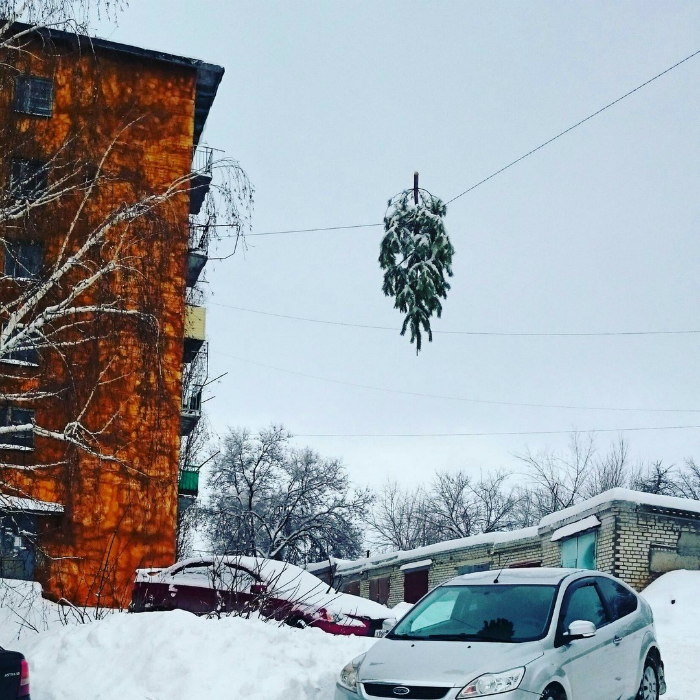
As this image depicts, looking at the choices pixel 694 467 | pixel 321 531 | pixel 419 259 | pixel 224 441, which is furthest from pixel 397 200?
pixel 694 467

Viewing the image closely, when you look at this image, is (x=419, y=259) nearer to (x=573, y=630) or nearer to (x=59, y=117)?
A: (x=573, y=630)

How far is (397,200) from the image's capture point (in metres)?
11.6

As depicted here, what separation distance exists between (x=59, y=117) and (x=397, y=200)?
44.1 feet

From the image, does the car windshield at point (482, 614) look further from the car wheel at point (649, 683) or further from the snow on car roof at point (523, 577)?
the car wheel at point (649, 683)

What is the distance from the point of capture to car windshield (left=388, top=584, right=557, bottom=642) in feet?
26.5

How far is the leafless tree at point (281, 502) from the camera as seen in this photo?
182 ft

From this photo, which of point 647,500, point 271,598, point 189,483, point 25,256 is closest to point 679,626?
point 647,500

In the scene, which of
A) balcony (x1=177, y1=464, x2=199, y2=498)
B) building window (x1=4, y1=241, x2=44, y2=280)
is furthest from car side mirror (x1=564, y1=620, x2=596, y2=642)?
balcony (x1=177, y1=464, x2=199, y2=498)

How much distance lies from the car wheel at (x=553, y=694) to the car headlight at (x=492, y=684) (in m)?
0.28

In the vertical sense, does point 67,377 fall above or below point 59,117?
below

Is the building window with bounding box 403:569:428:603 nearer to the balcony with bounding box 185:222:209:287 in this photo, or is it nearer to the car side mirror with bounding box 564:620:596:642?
the balcony with bounding box 185:222:209:287

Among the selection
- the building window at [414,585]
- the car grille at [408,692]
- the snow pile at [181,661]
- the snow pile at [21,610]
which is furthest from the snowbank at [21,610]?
the building window at [414,585]

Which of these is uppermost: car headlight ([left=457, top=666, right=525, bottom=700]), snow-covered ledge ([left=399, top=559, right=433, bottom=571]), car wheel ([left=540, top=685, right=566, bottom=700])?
car headlight ([left=457, top=666, right=525, bottom=700])

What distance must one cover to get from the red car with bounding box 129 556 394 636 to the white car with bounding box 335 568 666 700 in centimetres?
479
